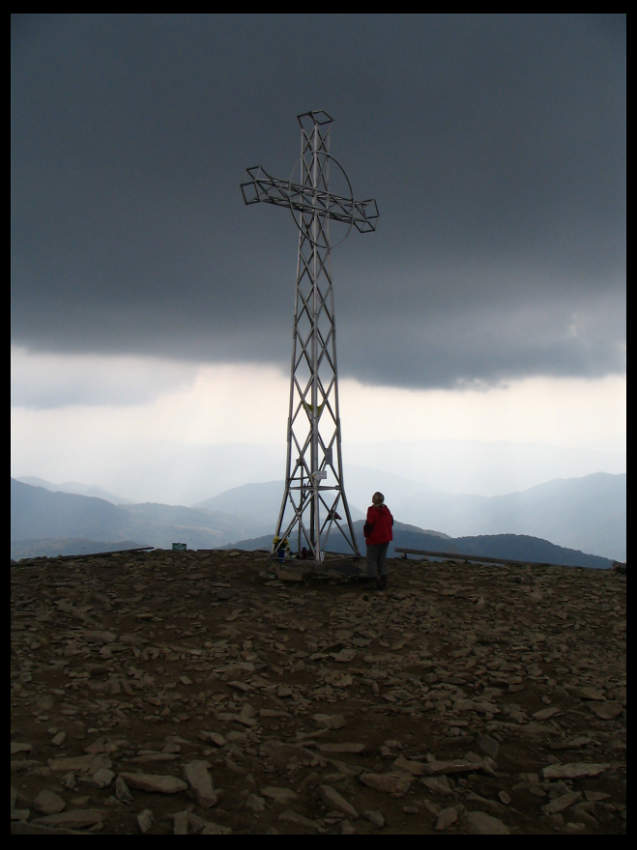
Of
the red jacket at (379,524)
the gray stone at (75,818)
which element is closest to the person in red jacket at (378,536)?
the red jacket at (379,524)

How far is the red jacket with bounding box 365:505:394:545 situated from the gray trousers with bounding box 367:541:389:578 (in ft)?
0.70

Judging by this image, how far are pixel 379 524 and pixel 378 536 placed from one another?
342 millimetres

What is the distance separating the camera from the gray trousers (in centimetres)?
1669

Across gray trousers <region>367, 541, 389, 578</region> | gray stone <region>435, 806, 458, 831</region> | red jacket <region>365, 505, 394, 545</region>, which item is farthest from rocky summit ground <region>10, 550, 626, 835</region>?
red jacket <region>365, 505, 394, 545</region>

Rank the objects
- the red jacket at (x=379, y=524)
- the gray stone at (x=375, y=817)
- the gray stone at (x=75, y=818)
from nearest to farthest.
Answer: the gray stone at (x=75, y=818) → the gray stone at (x=375, y=817) → the red jacket at (x=379, y=524)

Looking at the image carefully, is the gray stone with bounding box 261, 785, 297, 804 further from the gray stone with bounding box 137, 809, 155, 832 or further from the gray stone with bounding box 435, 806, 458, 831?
the gray stone with bounding box 435, 806, 458, 831

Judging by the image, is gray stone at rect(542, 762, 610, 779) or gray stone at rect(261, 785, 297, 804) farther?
gray stone at rect(542, 762, 610, 779)

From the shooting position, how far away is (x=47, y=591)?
15.1 metres

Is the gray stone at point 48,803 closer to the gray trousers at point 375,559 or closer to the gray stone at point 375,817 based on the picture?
the gray stone at point 375,817

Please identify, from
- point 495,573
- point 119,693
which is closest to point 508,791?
point 119,693

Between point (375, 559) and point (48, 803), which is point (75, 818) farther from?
point (375, 559)

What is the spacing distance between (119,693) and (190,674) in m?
1.31

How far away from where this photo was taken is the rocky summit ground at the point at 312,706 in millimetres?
6824

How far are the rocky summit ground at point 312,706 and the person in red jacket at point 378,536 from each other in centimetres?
44
